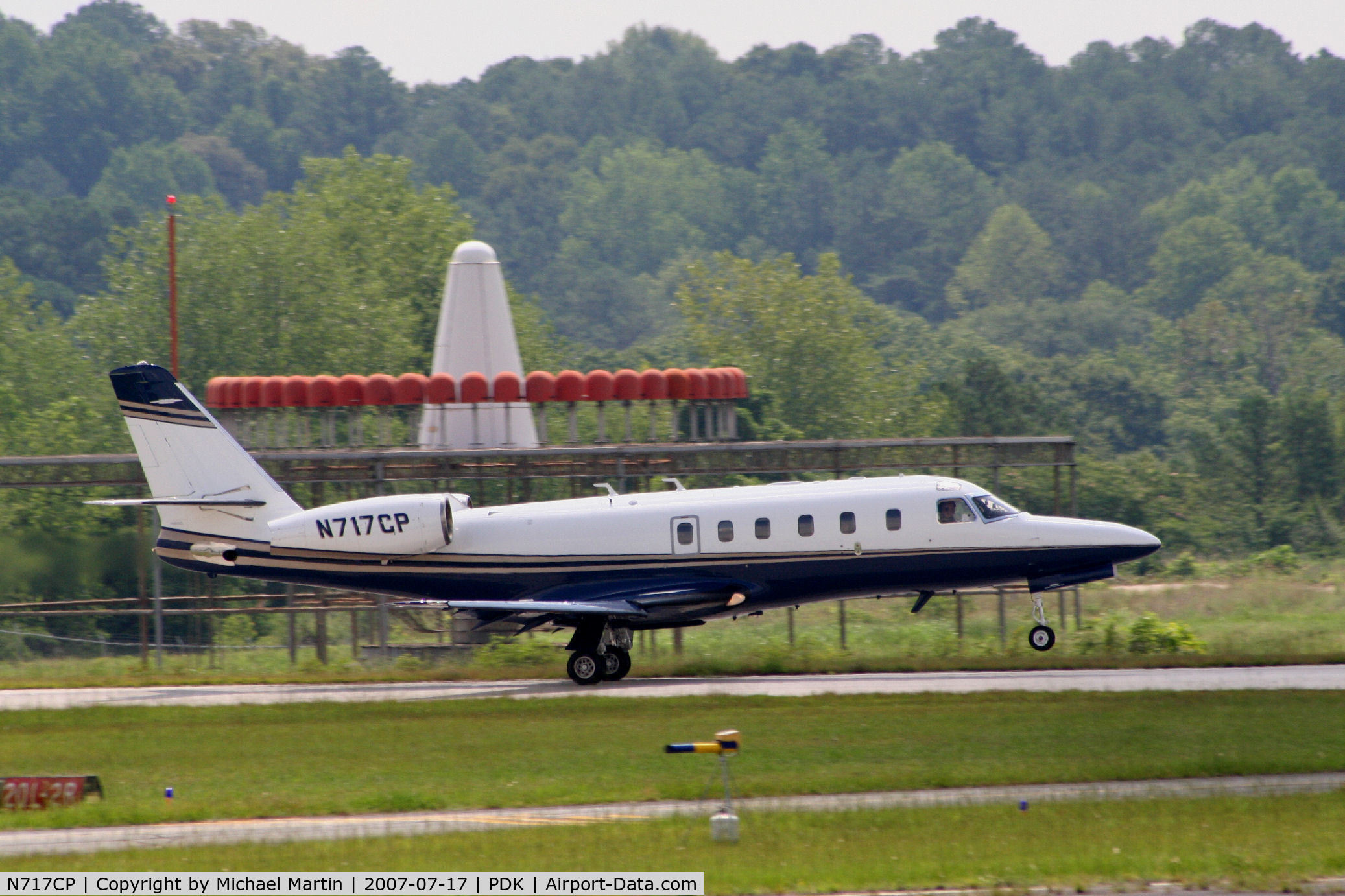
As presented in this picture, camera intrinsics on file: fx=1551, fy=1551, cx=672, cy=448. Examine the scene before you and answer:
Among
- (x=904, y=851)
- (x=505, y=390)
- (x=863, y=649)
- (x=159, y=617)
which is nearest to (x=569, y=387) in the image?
(x=505, y=390)

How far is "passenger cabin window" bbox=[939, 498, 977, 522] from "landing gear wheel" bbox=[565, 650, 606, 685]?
Answer: 22.5 ft

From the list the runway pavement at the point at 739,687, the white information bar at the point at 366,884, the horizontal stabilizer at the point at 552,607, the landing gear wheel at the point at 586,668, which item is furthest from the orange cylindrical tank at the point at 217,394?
the white information bar at the point at 366,884

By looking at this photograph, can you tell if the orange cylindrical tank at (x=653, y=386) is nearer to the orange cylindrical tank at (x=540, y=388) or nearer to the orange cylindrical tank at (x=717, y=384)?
the orange cylindrical tank at (x=717, y=384)

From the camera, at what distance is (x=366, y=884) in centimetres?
1404

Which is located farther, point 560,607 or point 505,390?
point 505,390

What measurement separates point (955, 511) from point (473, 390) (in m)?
12.4

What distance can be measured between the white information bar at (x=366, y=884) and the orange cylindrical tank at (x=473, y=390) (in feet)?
72.0

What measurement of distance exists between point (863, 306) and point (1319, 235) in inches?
4557

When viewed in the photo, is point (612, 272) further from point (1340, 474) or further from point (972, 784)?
point (972, 784)

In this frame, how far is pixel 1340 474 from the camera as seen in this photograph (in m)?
64.9

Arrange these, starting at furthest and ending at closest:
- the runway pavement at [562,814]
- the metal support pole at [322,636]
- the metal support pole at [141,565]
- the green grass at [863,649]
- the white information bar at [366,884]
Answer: the metal support pole at [322,636] < the metal support pole at [141,565] < the green grass at [863,649] < the runway pavement at [562,814] < the white information bar at [366,884]

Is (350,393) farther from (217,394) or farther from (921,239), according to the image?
(921,239)

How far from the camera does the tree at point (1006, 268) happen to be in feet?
568

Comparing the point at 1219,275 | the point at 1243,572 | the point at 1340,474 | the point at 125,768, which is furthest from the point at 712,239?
the point at 125,768
